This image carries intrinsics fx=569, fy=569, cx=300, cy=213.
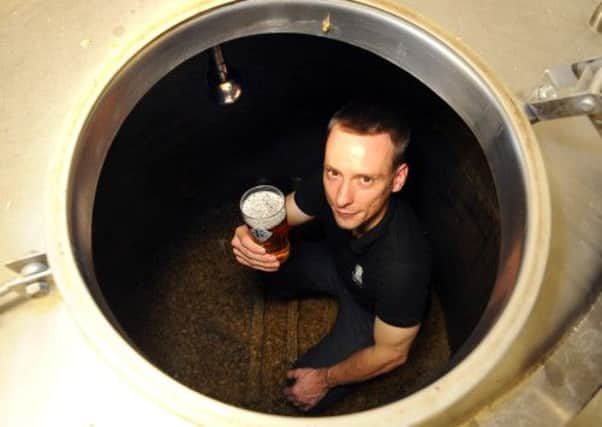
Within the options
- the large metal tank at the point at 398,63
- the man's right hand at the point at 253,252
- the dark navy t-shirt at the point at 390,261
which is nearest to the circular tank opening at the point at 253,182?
the large metal tank at the point at 398,63

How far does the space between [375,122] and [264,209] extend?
24cm

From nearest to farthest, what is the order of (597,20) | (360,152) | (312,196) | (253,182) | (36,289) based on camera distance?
(36,289) → (597,20) → (360,152) → (312,196) → (253,182)

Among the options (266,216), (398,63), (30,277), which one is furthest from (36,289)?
(398,63)

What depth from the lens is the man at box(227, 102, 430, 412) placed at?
0.92 metres

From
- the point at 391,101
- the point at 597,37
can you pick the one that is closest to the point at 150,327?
the point at 391,101

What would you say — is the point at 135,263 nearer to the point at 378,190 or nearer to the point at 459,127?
the point at 378,190

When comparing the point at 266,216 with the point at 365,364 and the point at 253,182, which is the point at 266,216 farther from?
the point at 253,182

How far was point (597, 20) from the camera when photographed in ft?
2.41

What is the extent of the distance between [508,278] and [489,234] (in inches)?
13.3

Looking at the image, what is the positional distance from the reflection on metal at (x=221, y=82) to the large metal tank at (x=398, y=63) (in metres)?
0.17

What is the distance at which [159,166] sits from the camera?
1.13 m

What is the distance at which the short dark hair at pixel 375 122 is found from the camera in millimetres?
919

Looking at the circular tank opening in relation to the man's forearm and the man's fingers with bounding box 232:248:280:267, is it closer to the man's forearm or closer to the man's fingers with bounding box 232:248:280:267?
the man's forearm

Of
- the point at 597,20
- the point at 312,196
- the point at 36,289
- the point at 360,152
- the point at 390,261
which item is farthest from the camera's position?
the point at 312,196
